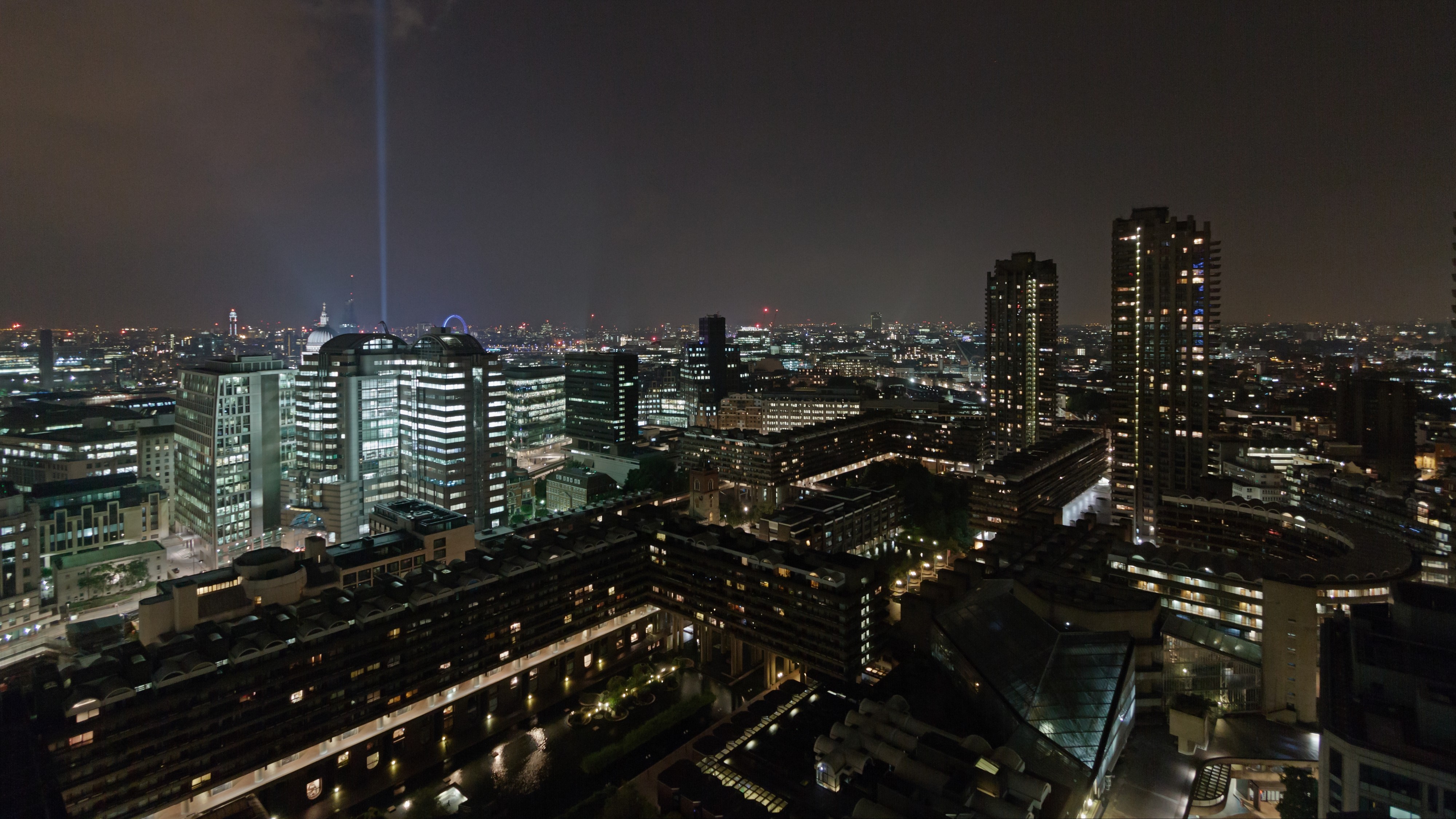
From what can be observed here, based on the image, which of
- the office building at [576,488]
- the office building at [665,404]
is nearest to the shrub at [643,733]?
the office building at [576,488]

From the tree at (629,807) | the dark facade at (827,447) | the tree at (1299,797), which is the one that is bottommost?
the tree at (629,807)

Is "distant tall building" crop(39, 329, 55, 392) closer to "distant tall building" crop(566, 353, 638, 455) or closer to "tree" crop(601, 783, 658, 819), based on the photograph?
"distant tall building" crop(566, 353, 638, 455)

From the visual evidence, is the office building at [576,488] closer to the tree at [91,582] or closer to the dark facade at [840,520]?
the dark facade at [840,520]

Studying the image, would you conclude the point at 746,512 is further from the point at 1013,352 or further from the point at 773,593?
the point at 1013,352

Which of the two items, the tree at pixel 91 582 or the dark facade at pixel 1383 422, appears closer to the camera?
the tree at pixel 91 582

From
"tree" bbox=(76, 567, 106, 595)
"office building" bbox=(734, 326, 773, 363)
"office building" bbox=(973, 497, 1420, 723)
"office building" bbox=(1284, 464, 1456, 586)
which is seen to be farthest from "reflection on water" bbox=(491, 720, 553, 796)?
"office building" bbox=(734, 326, 773, 363)

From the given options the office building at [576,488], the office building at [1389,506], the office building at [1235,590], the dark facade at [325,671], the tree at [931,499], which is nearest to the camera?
the dark facade at [325,671]

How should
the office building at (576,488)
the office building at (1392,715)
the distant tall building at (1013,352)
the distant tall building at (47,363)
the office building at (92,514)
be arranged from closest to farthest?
1. the office building at (1392,715)
2. the office building at (92,514)
3. the office building at (576,488)
4. the distant tall building at (1013,352)
5. the distant tall building at (47,363)

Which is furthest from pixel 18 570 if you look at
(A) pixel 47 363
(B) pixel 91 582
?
(A) pixel 47 363
